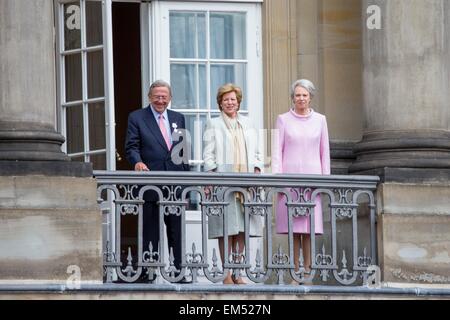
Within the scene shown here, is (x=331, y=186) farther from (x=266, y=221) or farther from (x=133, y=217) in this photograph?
(x=133, y=217)

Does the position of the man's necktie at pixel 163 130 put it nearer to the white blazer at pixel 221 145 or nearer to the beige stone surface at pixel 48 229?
the white blazer at pixel 221 145

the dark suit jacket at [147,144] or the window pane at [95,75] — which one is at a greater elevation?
the window pane at [95,75]

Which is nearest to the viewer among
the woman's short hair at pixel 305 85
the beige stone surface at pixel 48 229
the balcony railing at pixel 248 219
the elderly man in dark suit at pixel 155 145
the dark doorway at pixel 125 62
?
the beige stone surface at pixel 48 229

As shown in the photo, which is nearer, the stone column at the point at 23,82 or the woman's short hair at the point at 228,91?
the stone column at the point at 23,82

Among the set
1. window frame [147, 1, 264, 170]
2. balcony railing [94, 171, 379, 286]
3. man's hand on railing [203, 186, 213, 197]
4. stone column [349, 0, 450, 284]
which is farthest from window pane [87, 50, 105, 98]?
stone column [349, 0, 450, 284]

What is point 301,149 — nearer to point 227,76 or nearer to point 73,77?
point 227,76

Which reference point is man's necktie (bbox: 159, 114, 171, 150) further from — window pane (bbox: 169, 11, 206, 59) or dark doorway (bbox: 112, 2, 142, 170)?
dark doorway (bbox: 112, 2, 142, 170)

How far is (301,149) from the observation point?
22609 mm

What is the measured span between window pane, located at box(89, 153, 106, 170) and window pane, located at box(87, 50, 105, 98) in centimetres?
53

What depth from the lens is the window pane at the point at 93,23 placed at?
23703 millimetres

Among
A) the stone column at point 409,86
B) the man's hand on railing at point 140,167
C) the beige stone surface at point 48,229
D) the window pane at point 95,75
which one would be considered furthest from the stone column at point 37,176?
the stone column at point 409,86

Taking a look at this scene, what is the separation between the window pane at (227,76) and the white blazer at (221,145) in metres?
1.48

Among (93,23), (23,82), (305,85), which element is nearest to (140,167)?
(23,82)

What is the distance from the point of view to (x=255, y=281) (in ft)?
72.7
